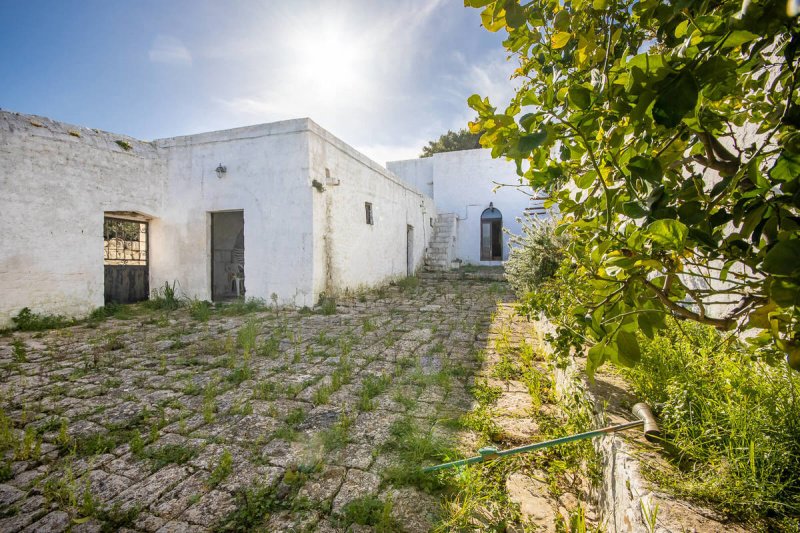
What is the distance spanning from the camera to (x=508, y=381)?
3.63 metres

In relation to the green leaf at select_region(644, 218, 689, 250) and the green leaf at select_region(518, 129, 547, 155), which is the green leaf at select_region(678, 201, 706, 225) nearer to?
the green leaf at select_region(644, 218, 689, 250)

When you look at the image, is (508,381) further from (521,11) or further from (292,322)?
(292,322)

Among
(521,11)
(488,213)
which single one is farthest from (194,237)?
(488,213)

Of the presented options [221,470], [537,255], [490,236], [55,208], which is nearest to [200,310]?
[55,208]

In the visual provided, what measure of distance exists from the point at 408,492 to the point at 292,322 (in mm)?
4962

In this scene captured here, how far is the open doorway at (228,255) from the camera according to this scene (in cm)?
1104

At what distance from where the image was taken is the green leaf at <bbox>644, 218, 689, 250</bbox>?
→ 2.03 ft

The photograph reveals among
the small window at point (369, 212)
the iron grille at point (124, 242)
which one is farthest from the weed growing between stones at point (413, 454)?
the iron grille at point (124, 242)

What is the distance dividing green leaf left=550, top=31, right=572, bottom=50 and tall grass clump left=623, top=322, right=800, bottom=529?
0.87 m

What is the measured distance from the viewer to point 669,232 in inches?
25.0

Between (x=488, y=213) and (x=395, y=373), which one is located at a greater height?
(x=488, y=213)

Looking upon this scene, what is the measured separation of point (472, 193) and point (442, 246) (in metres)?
3.12

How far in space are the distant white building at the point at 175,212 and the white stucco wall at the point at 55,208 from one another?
0.06 ft

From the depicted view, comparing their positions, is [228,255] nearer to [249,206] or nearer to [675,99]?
[249,206]
